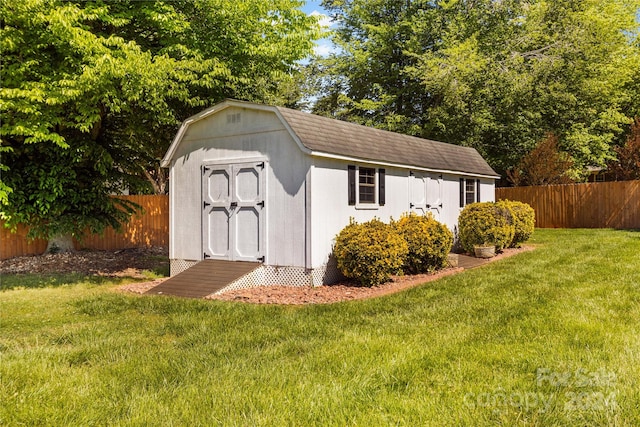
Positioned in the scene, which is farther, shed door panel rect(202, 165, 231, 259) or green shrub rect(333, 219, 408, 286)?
shed door panel rect(202, 165, 231, 259)

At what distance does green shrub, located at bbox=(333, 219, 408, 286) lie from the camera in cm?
796

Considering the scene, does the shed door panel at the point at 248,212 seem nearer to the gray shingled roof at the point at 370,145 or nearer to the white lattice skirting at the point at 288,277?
the white lattice skirting at the point at 288,277

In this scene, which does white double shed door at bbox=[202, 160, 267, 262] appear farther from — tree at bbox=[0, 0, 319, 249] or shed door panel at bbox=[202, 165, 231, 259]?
tree at bbox=[0, 0, 319, 249]

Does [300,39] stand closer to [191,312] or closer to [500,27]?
[191,312]

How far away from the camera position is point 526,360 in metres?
3.90

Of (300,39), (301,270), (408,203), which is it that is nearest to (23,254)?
(301,270)

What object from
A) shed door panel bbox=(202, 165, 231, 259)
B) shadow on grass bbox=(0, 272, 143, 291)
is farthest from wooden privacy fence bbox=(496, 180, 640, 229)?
shadow on grass bbox=(0, 272, 143, 291)

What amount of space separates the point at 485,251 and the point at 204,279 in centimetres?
726

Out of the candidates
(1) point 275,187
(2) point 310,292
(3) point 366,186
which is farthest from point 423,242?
(1) point 275,187

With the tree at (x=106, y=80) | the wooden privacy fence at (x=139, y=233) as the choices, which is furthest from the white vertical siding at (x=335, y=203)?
the wooden privacy fence at (x=139, y=233)

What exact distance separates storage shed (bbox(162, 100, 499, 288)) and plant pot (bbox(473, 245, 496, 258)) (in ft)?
8.09

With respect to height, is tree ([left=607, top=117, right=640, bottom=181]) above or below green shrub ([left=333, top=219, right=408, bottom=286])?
above

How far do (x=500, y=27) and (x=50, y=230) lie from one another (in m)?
23.2

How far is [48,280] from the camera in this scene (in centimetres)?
957
